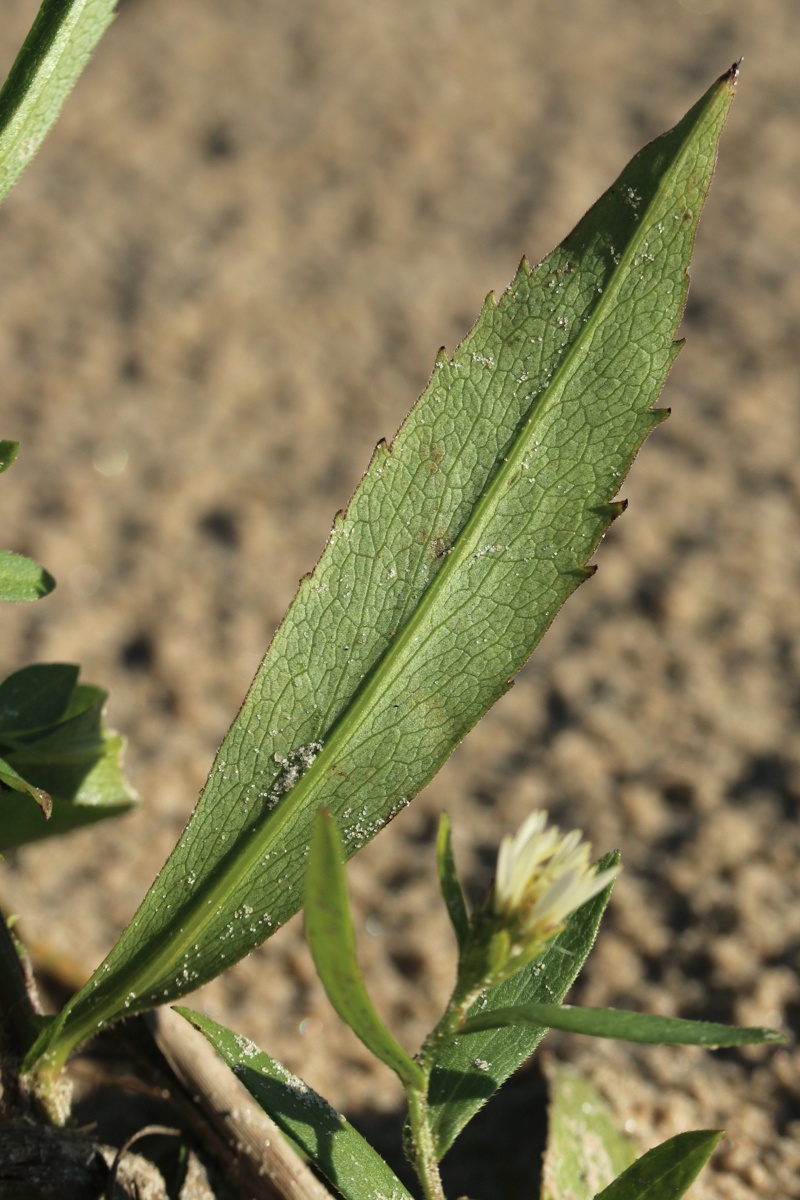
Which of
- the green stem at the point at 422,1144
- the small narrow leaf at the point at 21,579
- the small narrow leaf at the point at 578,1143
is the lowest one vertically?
the small narrow leaf at the point at 578,1143

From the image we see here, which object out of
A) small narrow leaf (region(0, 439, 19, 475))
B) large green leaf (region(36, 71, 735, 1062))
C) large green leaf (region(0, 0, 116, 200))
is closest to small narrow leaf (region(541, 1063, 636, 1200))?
large green leaf (region(36, 71, 735, 1062))

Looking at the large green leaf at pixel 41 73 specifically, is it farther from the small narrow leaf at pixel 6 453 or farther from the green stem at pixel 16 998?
the green stem at pixel 16 998

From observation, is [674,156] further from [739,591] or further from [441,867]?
[739,591]

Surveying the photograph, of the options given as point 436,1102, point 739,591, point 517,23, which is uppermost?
point 517,23

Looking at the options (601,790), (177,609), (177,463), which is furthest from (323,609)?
→ (177,463)

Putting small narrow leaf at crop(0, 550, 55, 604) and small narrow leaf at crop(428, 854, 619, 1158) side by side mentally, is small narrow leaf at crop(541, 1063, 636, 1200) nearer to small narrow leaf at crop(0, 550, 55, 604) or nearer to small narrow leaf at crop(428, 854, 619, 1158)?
small narrow leaf at crop(428, 854, 619, 1158)

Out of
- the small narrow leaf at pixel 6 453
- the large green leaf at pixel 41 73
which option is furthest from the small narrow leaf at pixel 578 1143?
the large green leaf at pixel 41 73
